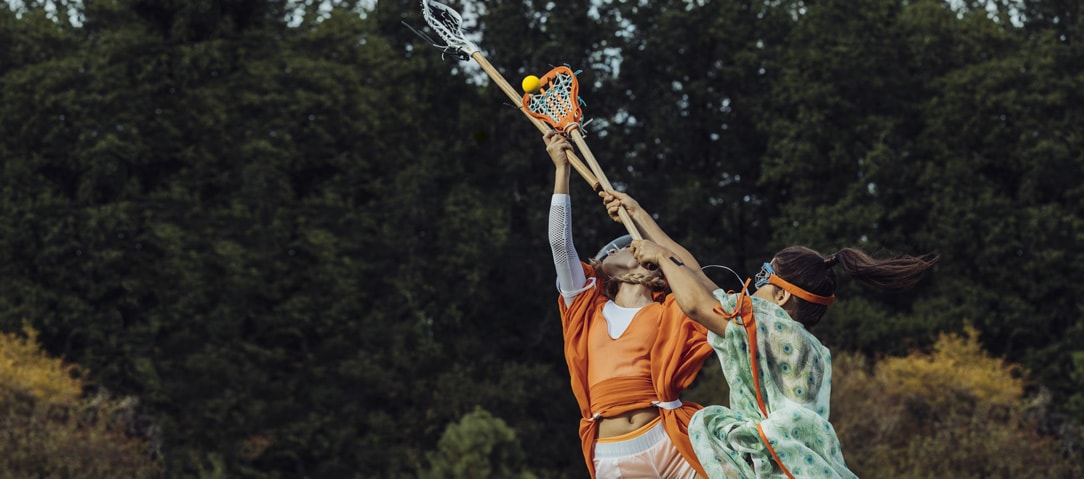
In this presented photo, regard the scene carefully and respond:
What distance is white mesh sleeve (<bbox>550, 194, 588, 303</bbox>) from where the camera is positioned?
5.51 metres

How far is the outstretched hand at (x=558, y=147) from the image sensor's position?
5.54 m

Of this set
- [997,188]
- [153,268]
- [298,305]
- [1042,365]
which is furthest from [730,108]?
[153,268]

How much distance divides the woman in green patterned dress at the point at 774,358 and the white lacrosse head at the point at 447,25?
5.45 ft

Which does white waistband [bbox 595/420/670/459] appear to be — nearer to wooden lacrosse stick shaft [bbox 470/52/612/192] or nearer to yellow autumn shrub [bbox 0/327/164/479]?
wooden lacrosse stick shaft [bbox 470/52/612/192]

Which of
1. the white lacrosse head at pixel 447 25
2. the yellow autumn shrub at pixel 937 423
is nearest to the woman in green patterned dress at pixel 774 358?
the white lacrosse head at pixel 447 25

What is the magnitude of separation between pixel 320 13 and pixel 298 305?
5.32 meters

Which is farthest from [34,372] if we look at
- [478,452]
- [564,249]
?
[564,249]

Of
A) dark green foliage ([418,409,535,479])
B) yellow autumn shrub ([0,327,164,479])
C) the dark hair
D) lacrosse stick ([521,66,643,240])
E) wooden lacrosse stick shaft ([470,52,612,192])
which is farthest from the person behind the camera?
dark green foliage ([418,409,535,479])

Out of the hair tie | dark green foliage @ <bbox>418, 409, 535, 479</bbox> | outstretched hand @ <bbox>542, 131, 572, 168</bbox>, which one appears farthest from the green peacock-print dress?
dark green foliage @ <bbox>418, 409, 535, 479</bbox>

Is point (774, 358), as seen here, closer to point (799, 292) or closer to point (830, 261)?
point (799, 292)

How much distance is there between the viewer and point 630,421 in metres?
5.43

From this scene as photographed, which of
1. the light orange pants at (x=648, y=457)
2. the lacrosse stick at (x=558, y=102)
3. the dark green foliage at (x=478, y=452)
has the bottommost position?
the dark green foliage at (x=478, y=452)

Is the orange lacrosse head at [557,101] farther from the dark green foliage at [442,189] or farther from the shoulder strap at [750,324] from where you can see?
the dark green foliage at [442,189]

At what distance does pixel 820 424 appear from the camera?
472 cm
